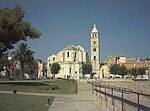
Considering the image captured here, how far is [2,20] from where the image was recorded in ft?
168

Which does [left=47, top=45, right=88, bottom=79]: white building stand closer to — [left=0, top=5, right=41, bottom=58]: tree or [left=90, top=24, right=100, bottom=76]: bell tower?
[left=90, top=24, right=100, bottom=76]: bell tower

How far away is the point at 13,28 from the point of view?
172ft

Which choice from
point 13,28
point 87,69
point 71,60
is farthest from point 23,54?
point 71,60

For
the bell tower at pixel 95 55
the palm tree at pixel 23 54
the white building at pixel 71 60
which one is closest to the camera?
the palm tree at pixel 23 54

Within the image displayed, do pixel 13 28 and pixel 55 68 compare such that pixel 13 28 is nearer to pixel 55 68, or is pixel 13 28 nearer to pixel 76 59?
pixel 55 68

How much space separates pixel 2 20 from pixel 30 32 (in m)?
6.34

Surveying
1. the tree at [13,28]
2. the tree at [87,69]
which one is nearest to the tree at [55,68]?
the tree at [87,69]

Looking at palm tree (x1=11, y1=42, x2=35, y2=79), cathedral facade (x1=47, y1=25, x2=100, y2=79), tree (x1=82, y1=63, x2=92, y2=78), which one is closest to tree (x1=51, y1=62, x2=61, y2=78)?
cathedral facade (x1=47, y1=25, x2=100, y2=79)

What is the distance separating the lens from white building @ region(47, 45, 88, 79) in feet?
580

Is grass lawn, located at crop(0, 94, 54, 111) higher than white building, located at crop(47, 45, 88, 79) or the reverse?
the reverse

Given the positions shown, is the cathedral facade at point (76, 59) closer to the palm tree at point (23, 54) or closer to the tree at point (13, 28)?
the palm tree at point (23, 54)

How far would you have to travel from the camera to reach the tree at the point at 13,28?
51625 mm

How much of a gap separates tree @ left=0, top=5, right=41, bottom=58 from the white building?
385ft

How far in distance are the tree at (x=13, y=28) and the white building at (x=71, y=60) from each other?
117 m
